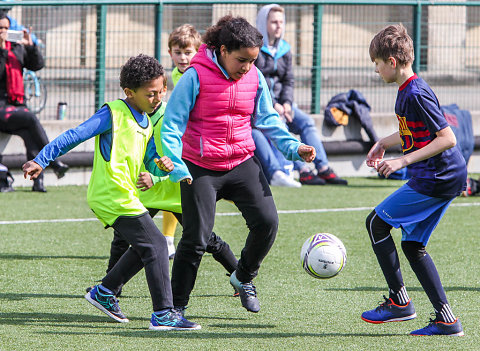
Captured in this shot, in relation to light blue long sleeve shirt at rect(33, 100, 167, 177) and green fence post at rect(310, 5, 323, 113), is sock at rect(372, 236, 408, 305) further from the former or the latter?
green fence post at rect(310, 5, 323, 113)

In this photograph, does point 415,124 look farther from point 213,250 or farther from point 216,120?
point 213,250

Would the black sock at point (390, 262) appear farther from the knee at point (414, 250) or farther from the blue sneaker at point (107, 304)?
the blue sneaker at point (107, 304)

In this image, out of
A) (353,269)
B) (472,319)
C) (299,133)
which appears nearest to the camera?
(472,319)

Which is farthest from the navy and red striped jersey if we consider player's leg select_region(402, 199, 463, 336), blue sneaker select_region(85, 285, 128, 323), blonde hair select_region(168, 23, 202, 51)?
blonde hair select_region(168, 23, 202, 51)

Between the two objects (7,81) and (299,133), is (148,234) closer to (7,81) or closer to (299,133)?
(7,81)

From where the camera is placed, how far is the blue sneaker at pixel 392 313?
5184 millimetres

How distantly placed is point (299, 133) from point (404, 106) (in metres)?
6.59

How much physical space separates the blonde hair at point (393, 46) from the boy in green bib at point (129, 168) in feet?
3.98

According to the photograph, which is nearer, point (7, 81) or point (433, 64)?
point (7, 81)

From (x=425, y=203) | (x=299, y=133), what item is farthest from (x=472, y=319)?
(x=299, y=133)

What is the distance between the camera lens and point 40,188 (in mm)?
10648

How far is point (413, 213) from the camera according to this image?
16.7ft

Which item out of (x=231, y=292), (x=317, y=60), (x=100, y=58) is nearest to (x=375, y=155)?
(x=231, y=292)

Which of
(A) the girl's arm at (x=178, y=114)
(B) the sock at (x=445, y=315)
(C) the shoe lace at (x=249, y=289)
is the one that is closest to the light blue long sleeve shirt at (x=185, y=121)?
(A) the girl's arm at (x=178, y=114)
